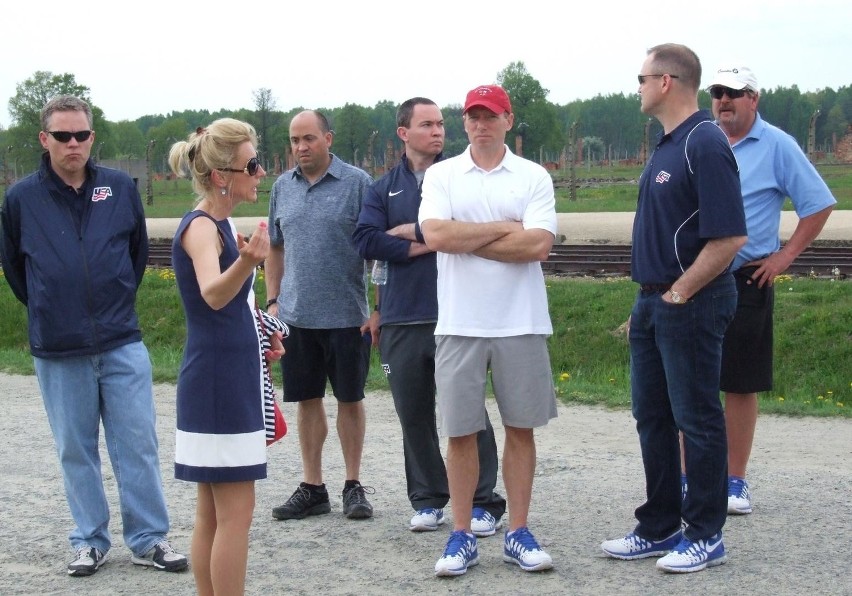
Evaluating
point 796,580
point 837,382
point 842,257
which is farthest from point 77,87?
point 796,580

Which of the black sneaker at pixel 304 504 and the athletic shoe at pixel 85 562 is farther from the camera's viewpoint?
the black sneaker at pixel 304 504

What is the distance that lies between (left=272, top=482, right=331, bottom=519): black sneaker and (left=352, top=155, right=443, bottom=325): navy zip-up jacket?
1.06 meters

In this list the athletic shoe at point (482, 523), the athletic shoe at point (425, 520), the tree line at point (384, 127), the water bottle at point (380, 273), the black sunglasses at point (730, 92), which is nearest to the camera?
the athletic shoe at point (482, 523)

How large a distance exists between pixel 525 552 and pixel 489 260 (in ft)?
4.43

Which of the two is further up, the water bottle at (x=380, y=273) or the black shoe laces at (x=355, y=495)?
the water bottle at (x=380, y=273)

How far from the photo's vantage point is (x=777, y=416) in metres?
9.06

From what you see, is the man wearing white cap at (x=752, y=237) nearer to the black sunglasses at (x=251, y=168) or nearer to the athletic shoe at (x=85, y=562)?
the black sunglasses at (x=251, y=168)

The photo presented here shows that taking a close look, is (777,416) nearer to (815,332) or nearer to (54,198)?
(815,332)

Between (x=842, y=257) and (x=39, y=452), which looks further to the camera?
(x=842, y=257)

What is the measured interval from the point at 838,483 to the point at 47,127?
4.71 m

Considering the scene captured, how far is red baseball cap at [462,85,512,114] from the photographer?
5.59m

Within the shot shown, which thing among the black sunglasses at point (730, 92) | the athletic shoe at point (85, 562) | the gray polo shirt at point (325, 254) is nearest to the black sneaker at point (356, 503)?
the gray polo shirt at point (325, 254)

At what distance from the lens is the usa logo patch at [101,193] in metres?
5.84

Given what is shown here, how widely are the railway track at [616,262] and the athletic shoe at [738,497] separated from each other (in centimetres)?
945
